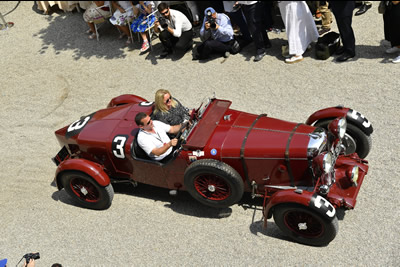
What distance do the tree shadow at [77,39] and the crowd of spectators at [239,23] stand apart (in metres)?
0.33

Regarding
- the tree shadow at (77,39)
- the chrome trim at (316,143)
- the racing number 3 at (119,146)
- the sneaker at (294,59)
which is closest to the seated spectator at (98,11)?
the tree shadow at (77,39)

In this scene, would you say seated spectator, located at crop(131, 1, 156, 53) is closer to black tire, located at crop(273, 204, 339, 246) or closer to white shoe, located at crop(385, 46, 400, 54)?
white shoe, located at crop(385, 46, 400, 54)

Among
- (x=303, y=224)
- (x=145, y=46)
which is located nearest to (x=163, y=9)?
(x=145, y=46)

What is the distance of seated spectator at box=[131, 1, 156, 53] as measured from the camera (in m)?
10.7

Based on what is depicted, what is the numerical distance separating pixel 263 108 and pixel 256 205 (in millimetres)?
2378

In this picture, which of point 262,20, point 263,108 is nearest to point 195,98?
point 263,108

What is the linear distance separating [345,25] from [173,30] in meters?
3.48

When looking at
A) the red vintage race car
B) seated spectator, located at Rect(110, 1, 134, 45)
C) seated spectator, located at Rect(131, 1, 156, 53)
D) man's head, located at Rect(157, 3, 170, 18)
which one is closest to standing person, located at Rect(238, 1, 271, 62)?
man's head, located at Rect(157, 3, 170, 18)

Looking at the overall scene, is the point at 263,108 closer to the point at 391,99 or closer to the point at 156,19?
the point at 391,99

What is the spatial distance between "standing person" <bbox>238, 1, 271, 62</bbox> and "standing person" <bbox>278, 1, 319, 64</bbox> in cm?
44

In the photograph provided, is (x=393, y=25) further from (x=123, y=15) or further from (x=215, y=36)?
(x=123, y=15)

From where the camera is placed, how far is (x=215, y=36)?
992 cm

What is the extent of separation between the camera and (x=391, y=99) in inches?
319

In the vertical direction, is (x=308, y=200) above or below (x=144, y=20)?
below
